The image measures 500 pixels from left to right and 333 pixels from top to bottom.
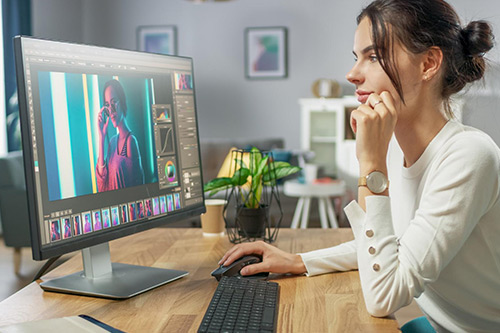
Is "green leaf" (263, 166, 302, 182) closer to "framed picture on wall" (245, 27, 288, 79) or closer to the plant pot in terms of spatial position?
the plant pot

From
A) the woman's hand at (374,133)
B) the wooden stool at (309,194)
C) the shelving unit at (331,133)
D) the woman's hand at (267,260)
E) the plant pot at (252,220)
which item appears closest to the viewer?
the woman's hand at (374,133)

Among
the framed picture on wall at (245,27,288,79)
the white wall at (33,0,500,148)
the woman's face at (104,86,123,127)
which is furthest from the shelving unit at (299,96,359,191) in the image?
the woman's face at (104,86,123,127)

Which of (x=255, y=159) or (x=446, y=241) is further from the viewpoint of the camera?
(x=255, y=159)

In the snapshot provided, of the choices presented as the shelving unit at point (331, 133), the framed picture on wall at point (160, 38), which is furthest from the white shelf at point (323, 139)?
the framed picture on wall at point (160, 38)

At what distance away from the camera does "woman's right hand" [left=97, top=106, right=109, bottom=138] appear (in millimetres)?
1033

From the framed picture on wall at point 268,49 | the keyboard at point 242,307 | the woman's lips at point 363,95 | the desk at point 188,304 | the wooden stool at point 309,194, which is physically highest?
the framed picture on wall at point 268,49

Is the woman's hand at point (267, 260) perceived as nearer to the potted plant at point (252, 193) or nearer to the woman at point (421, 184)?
the woman at point (421, 184)

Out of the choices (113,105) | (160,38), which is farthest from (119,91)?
(160,38)

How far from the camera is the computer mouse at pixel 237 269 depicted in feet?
3.67

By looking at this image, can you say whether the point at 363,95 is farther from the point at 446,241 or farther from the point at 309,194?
the point at 309,194

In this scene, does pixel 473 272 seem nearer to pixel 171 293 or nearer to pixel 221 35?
pixel 171 293

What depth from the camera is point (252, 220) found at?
1.49 metres

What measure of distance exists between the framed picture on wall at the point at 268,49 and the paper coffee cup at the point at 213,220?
487 centimetres

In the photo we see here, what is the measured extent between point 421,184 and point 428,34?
1.02ft
